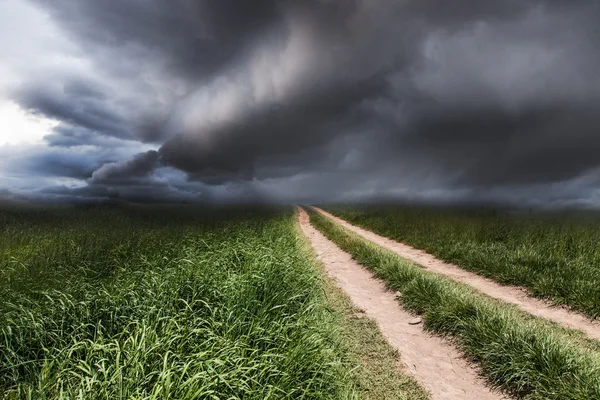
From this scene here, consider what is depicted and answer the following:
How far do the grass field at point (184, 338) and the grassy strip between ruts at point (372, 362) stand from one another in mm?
19

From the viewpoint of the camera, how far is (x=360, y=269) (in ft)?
32.4

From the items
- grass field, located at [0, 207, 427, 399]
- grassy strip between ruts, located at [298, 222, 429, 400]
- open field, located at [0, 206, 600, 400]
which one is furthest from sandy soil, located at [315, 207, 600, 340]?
grass field, located at [0, 207, 427, 399]

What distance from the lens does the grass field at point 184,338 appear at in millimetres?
2992

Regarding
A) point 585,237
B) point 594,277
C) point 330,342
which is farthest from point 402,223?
point 330,342

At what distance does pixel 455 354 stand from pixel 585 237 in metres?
9.12

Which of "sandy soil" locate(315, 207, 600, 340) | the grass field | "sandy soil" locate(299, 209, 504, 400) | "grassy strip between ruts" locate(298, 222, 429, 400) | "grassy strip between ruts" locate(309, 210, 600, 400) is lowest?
"sandy soil" locate(315, 207, 600, 340)

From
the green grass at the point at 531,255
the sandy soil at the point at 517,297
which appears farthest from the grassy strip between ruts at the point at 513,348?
the green grass at the point at 531,255

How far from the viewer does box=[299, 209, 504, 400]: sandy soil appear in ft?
12.7

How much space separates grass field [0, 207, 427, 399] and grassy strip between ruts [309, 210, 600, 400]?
3.77ft

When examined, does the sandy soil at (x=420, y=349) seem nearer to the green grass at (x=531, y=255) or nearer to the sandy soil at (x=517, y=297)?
the sandy soil at (x=517, y=297)

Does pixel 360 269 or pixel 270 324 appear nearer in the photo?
pixel 270 324

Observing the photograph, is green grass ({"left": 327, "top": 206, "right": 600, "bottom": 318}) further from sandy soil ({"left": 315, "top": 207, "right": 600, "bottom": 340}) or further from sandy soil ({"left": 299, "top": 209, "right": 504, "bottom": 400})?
sandy soil ({"left": 299, "top": 209, "right": 504, "bottom": 400})

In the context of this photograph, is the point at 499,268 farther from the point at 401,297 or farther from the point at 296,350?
the point at 296,350

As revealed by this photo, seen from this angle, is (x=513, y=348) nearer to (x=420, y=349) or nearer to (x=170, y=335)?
(x=420, y=349)
